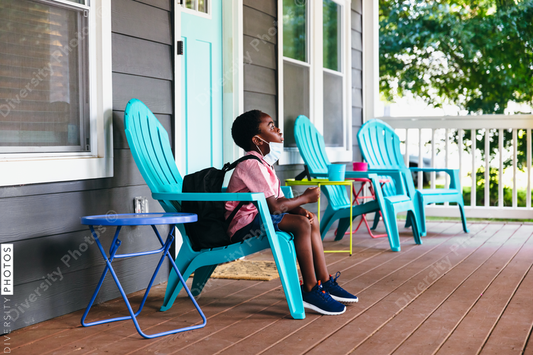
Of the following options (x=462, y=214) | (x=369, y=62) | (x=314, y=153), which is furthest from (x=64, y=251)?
(x=369, y=62)

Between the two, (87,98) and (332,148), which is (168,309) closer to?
(87,98)

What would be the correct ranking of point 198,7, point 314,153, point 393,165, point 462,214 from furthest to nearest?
point 393,165, point 462,214, point 314,153, point 198,7

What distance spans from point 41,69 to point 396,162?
3755 millimetres

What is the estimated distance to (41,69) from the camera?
8.34 feet

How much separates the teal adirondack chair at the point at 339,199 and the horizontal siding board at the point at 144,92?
4.91 feet

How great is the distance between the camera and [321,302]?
2621 millimetres

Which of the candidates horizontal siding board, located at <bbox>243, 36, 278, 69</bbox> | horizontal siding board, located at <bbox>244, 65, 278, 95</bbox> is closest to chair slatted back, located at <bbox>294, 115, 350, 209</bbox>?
horizontal siding board, located at <bbox>244, 65, 278, 95</bbox>

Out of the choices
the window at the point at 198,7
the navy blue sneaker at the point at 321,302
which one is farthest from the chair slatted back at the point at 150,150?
the window at the point at 198,7

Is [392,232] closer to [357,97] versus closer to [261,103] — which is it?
[261,103]

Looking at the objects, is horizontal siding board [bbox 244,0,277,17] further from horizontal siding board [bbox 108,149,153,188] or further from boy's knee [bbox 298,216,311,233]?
boy's knee [bbox 298,216,311,233]

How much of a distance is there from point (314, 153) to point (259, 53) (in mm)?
971

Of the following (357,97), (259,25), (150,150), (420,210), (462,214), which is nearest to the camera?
(150,150)

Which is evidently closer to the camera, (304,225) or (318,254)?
(304,225)

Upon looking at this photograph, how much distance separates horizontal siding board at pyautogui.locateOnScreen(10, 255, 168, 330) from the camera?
7.94 feet
